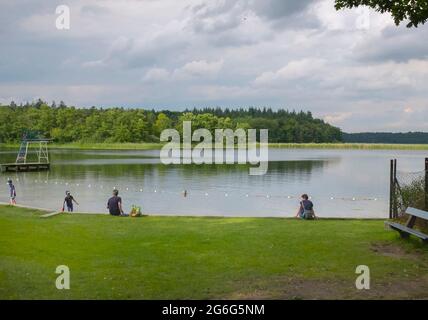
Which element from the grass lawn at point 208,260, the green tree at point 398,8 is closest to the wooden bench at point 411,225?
the grass lawn at point 208,260

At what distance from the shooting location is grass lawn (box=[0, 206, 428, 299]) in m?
9.25

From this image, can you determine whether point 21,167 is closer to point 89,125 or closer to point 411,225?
point 411,225

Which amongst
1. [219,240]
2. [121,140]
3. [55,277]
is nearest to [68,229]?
[219,240]

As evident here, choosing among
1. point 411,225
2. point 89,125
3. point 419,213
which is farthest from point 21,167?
point 89,125

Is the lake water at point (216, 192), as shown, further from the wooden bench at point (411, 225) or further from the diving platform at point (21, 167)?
the wooden bench at point (411, 225)

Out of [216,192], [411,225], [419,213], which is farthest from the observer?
[216,192]

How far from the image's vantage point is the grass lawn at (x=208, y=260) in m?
9.25

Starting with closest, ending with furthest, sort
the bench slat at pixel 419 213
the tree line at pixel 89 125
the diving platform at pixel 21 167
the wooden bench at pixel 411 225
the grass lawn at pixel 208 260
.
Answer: the grass lawn at pixel 208 260 → the bench slat at pixel 419 213 → the wooden bench at pixel 411 225 → the diving platform at pixel 21 167 → the tree line at pixel 89 125

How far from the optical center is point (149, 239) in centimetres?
1452

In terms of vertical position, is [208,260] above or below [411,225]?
below

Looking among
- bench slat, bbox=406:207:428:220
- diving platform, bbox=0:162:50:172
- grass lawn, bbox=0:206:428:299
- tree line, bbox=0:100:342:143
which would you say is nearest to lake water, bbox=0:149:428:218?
diving platform, bbox=0:162:50:172

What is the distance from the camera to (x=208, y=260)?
11703 mm
